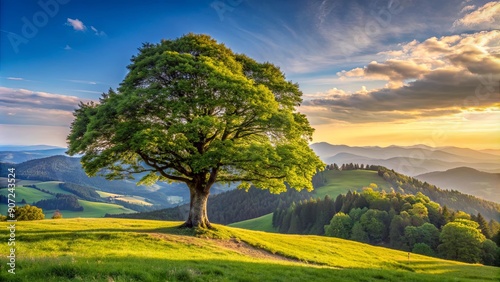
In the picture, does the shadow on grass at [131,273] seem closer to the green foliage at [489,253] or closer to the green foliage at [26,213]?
the green foliage at [26,213]

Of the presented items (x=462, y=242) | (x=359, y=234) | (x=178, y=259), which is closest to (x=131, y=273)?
(x=178, y=259)

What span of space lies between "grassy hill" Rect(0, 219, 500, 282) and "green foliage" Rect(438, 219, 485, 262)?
67717mm

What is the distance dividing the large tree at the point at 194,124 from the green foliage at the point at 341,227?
102855mm

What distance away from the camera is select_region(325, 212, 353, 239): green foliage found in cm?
12888

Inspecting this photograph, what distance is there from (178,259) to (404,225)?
128845 mm

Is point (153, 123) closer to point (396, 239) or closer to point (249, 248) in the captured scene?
point (249, 248)

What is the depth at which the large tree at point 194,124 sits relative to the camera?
30.1 meters

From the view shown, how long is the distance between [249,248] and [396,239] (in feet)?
364

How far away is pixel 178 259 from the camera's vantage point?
66.2 feet

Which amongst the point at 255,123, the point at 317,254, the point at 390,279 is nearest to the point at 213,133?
the point at 255,123

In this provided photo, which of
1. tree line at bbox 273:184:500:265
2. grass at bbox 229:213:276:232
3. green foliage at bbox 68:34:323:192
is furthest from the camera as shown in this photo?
grass at bbox 229:213:276:232

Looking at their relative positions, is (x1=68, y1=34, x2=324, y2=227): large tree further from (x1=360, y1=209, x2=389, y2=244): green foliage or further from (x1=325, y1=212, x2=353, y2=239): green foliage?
(x1=360, y1=209, x2=389, y2=244): green foliage

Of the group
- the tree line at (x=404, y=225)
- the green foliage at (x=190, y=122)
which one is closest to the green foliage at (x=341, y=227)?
the tree line at (x=404, y=225)

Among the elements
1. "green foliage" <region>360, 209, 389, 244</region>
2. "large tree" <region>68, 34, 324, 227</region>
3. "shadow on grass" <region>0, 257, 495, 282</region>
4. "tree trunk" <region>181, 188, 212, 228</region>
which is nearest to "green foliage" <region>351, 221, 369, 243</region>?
"green foliage" <region>360, 209, 389, 244</region>
